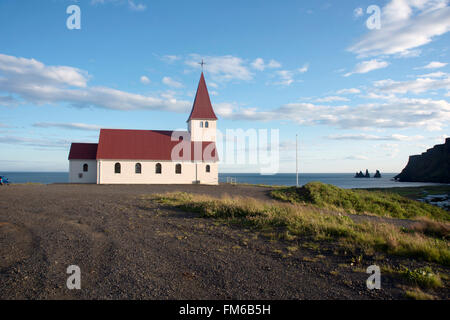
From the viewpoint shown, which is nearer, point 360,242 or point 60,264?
point 60,264

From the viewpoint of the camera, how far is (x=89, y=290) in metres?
4.46

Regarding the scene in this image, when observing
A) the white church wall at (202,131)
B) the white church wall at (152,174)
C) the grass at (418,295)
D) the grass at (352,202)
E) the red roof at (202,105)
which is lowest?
the grass at (352,202)

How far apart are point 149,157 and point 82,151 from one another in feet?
27.3

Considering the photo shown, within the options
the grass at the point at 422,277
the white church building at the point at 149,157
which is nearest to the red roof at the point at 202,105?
the white church building at the point at 149,157

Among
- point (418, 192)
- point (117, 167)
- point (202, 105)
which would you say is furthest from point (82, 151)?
point (418, 192)

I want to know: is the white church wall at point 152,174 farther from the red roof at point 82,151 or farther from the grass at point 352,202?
the grass at point 352,202

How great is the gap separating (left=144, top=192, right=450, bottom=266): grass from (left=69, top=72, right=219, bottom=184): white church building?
2198 cm

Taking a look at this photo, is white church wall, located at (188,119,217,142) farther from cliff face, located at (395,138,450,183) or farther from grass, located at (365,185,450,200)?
cliff face, located at (395,138,450,183)

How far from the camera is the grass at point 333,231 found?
6340 mm

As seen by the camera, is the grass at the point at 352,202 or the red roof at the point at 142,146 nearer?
the grass at the point at 352,202

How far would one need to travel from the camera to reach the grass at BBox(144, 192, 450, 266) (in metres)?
6.34
